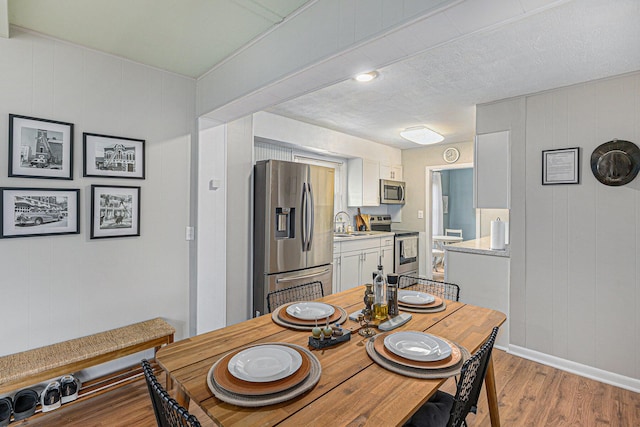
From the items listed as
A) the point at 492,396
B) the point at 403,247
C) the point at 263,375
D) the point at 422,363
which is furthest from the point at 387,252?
the point at 263,375

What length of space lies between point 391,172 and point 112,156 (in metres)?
4.21

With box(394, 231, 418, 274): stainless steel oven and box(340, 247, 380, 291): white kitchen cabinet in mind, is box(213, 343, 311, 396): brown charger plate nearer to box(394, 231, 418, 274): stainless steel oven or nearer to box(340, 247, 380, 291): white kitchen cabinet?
box(340, 247, 380, 291): white kitchen cabinet

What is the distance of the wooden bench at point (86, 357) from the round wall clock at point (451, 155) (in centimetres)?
456

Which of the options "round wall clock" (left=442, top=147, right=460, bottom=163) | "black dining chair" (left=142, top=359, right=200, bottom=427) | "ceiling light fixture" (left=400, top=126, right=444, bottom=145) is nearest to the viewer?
"black dining chair" (left=142, top=359, right=200, bottom=427)

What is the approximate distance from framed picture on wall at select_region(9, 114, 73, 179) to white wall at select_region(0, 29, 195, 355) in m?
0.04

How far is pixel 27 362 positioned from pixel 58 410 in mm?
417

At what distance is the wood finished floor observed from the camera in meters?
1.97

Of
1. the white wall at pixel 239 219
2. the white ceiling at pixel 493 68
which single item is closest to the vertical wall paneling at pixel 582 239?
the white ceiling at pixel 493 68

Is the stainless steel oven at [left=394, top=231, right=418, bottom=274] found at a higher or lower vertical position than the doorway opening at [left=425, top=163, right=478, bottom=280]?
lower

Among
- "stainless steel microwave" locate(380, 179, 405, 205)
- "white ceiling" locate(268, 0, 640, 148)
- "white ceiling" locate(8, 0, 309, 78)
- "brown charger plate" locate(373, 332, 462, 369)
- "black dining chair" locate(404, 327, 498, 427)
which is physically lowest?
"black dining chair" locate(404, 327, 498, 427)

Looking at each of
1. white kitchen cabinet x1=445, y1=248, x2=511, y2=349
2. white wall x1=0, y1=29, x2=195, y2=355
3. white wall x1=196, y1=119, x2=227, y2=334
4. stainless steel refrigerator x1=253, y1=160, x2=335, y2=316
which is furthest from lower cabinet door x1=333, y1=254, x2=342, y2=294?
white wall x1=0, y1=29, x2=195, y2=355

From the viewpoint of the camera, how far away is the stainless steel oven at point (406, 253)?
200 inches

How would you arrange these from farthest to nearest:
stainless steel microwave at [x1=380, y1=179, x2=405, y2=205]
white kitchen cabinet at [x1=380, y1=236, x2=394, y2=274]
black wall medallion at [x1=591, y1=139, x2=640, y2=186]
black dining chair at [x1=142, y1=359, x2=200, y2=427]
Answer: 1. stainless steel microwave at [x1=380, y1=179, x2=405, y2=205]
2. white kitchen cabinet at [x1=380, y1=236, x2=394, y2=274]
3. black wall medallion at [x1=591, y1=139, x2=640, y2=186]
4. black dining chair at [x1=142, y1=359, x2=200, y2=427]

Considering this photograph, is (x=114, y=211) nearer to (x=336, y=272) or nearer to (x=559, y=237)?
(x=336, y=272)
